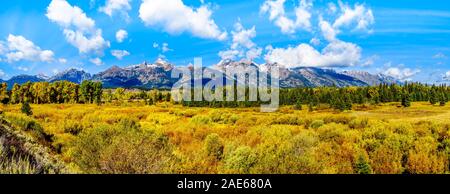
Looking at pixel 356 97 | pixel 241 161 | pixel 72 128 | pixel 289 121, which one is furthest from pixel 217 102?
pixel 241 161

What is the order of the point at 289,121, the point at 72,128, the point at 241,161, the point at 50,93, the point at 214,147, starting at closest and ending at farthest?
the point at 241,161, the point at 214,147, the point at 72,128, the point at 289,121, the point at 50,93

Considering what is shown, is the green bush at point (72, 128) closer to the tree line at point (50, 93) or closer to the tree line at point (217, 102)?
the tree line at point (50, 93)

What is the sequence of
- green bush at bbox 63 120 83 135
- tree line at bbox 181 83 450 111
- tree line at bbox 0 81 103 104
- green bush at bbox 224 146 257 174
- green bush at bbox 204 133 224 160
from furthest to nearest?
tree line at bbox 181 83 450 111
tree line at bbox 0 81 103 104
green bush at bbox 63 120 83 135
green bush at bbox 204 133 224 160
green bush at bbox 224 146 257 174

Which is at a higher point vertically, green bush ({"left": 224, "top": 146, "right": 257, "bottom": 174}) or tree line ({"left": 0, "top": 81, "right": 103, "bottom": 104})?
tree line ({"left": 0, "top": 81, "right": 103, "bottom": 104})

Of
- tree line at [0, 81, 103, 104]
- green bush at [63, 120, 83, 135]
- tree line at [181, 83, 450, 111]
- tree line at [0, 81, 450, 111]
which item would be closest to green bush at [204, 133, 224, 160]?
green bush at [63, 120, 83, 135]

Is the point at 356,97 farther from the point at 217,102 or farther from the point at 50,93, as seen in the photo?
the point at 50,93

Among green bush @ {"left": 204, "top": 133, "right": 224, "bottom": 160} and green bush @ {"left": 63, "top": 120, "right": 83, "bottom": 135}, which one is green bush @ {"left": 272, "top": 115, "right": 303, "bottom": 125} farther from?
green bush @ {"left": 204, "top": 133, "right": 224, "bottom": 160}

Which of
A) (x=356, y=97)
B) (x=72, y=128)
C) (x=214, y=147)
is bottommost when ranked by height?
(x=214, y=147)

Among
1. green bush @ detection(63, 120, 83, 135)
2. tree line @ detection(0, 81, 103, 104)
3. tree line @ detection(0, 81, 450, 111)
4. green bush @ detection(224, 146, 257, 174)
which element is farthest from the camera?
tree line @ detection(0, 81, 450, 111)

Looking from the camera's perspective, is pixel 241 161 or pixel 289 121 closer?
pixel 241 161

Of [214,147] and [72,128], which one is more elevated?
[72,128]
